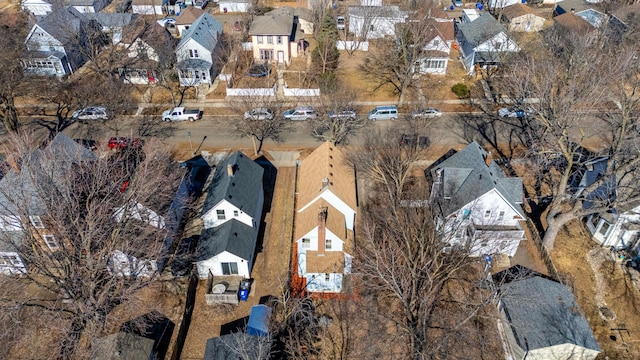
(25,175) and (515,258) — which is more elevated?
(25,175)

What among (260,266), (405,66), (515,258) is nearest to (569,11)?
(405,66)

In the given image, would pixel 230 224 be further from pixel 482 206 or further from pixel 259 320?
pixel 482 206

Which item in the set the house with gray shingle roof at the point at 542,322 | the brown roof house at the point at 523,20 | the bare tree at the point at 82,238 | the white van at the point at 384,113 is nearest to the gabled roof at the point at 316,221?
the bare tree at the point at 82,238

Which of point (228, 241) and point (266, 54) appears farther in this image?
point (266, 54)

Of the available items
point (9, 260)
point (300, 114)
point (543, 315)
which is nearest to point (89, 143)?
point (9, 260)

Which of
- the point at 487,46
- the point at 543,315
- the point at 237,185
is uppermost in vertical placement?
the point at 487,46

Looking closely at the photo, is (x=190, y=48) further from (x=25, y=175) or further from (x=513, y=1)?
(x=513, y=1)

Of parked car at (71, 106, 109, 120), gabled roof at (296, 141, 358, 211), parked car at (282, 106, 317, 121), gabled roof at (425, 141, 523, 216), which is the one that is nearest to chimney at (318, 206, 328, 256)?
gabled roof at (296, 141, 358, 211)
